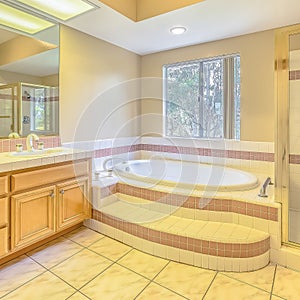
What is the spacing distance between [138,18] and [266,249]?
98.6 inches

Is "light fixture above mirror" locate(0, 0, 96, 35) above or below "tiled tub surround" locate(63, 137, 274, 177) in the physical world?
above

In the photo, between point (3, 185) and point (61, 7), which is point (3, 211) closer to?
point (3, 185)

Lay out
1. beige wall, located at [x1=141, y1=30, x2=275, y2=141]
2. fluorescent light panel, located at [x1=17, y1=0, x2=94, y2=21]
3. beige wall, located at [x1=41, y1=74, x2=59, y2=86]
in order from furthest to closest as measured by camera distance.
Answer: beige wall, located at [x1=141, y1=30, x2=275, y2=141] → beige wall, located at [x1=41, y1=74, x2=59, y2=86] → fluorescent light panel, located at [x1=17, y1=0, x2=94, y2=21]

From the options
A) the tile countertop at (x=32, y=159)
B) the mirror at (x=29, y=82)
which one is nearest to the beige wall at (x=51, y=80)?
the mirror at (x=29, y=82)

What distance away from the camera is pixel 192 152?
11.5 ft

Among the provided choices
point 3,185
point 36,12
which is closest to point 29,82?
Result: point 36,12

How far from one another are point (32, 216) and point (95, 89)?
69.4 inches

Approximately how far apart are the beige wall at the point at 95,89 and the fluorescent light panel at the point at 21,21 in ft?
0.79

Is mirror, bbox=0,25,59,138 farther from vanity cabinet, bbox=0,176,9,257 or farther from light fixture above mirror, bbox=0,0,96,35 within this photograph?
vanity cabinet, bbox=0,176,9,257

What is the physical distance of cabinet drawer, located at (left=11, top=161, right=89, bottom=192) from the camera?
1875mm

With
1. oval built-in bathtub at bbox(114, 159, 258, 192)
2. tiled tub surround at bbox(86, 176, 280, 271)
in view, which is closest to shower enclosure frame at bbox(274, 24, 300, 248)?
tiled tub surround at bbox(86, 176, 280, 271)

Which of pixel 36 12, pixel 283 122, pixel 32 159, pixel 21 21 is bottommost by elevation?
pixel 32 159

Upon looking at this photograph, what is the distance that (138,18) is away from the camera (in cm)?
262

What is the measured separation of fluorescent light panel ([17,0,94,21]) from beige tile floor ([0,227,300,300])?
7.43 feet
